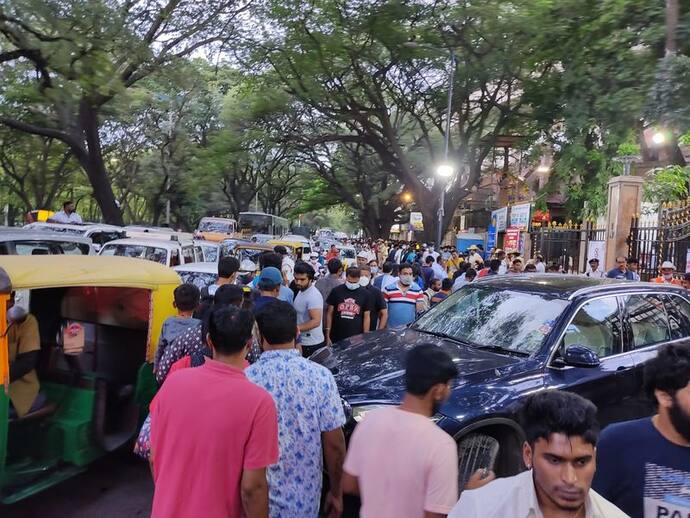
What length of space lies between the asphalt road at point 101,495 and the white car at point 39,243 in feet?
12.5

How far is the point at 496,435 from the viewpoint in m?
4.23

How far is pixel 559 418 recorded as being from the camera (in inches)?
72.0

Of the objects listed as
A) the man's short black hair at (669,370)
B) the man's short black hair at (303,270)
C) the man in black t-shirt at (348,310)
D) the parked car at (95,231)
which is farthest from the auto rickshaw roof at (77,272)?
the parked car at (95,231)

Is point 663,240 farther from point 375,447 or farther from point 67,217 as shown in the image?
point 67,217

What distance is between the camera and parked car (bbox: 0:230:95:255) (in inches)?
307

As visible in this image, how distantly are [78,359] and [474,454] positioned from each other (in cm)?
350

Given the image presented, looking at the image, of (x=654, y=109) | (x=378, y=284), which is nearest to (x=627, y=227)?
(x=654, y=109)

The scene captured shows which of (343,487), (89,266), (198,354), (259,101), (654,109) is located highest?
(259,101)

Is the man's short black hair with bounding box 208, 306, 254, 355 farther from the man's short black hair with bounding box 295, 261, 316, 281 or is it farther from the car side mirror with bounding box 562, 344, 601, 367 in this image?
the man's short black hair with bounding box 295, 261, 316, 281

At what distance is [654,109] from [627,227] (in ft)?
16.5

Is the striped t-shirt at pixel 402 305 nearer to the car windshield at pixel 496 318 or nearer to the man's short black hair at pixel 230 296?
the car windshield at pixel 496 318

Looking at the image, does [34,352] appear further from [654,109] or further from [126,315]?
[654,109]

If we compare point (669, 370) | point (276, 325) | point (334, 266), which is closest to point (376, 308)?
point (334, 266)

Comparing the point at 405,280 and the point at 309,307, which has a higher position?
the point at 405,280
